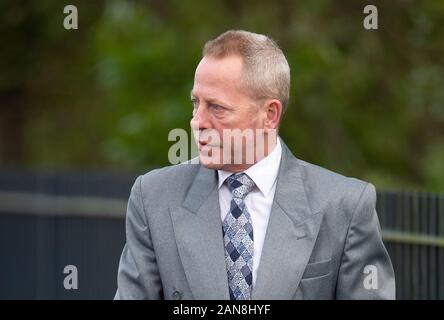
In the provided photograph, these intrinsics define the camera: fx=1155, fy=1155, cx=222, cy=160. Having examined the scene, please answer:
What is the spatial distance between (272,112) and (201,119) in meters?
0.31

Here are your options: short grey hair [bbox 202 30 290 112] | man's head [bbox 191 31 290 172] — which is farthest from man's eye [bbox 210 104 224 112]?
short grey hair [bbox 202 30 290 112]

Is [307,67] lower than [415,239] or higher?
higher

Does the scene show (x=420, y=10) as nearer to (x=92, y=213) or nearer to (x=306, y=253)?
(x=92, y=213)

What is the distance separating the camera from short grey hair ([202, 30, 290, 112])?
405 centimetres

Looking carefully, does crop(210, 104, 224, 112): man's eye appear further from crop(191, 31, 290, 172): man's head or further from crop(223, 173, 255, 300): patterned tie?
crop(223, 173, 255, 300): patterned tie

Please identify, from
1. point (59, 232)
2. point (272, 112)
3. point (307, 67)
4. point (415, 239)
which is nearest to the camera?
point (272, 112)

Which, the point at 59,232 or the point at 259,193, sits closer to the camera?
the point at 259,193

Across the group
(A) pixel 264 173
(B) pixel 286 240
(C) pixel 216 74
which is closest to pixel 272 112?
(A) pixel 264 173

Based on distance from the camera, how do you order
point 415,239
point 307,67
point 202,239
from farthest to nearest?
1. point 307,67
2. point 415,239
3. point 202,239

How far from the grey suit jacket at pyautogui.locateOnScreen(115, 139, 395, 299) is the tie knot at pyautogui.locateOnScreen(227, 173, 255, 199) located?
2.6 inches

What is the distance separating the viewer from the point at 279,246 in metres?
4.10

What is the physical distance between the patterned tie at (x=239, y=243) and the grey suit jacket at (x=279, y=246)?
0.05m

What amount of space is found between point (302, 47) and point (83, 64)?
5596mm

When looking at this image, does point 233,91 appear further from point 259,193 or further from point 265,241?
point 265,241
